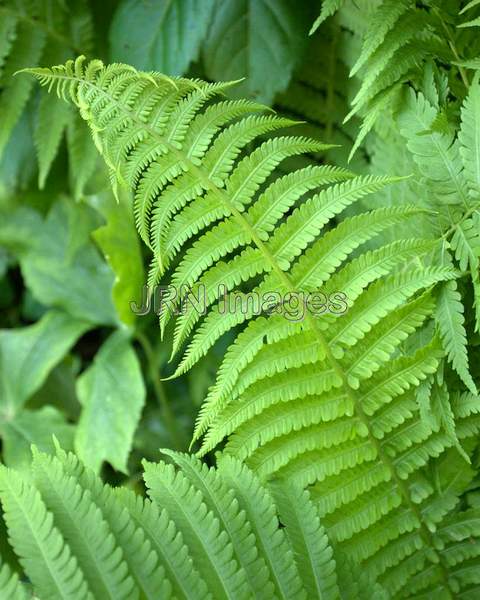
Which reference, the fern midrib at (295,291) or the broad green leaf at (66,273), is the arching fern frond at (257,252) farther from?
the broad green leaf at (66,273)

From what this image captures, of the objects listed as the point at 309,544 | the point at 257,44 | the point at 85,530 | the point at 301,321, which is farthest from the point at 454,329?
the point at 257,44

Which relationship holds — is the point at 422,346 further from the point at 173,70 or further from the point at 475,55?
the point at 173,70

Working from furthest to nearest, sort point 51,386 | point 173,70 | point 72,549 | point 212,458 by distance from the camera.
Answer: point 51,386 < point 212,458 < point 173,70 < point 72,549

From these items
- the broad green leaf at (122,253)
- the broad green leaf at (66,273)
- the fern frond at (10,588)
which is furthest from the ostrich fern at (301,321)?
the broad green leaf at (66,273)

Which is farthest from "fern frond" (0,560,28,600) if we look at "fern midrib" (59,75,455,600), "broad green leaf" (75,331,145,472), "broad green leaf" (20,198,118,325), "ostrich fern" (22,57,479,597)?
"broad green leaf" (20,198,118,325)

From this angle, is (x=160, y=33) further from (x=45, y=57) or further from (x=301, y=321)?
(x=301, y=321)

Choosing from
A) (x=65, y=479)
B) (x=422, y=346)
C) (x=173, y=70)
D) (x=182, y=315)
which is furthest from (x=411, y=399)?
(x=173, y=70)
